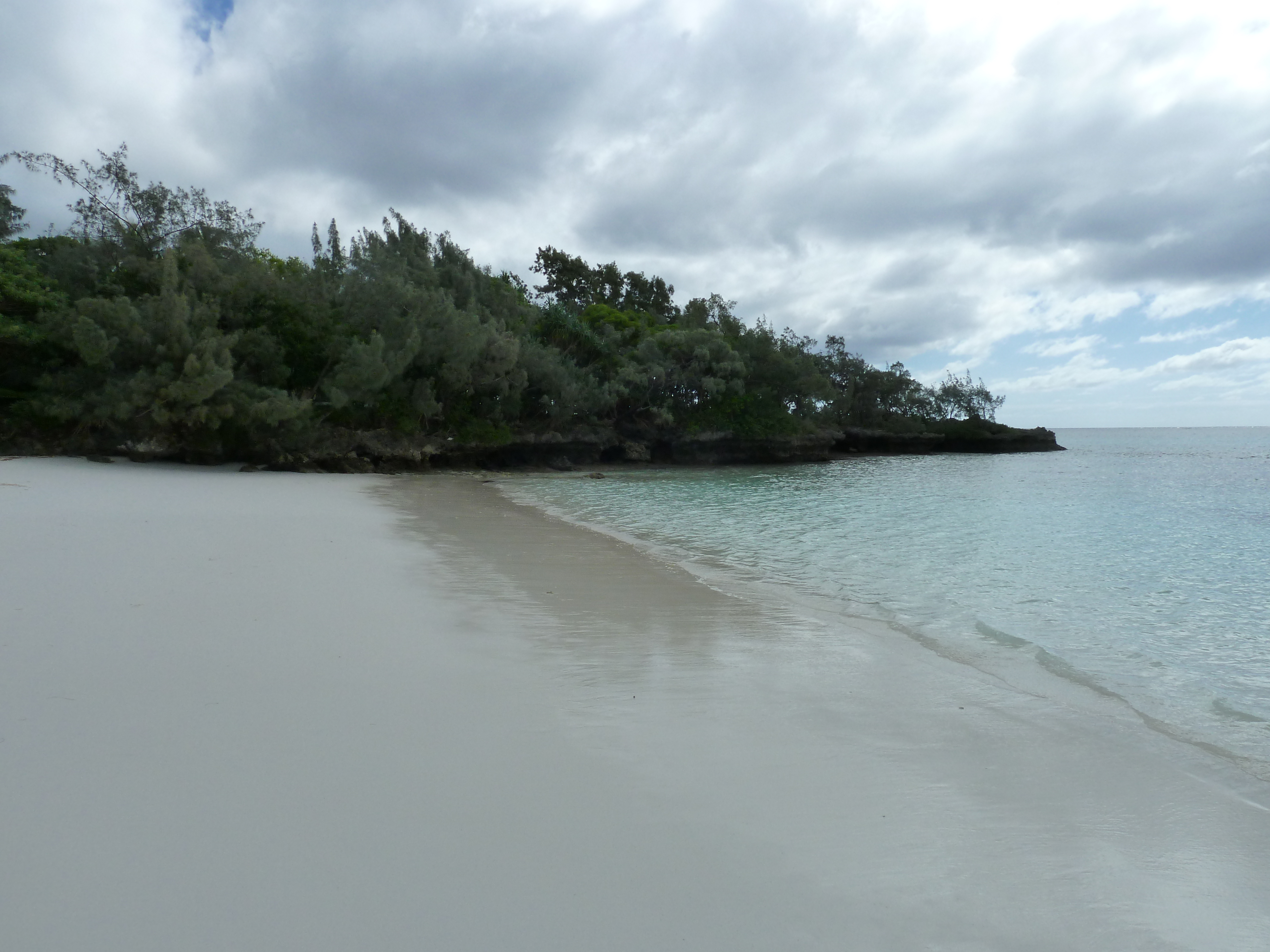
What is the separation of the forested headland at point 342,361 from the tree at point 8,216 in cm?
16

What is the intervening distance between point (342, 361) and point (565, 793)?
2513 centimetres

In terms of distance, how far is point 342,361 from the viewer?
2522cm

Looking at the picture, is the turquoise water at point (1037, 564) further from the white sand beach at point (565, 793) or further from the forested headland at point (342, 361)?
the forested headland at point (342, 361)

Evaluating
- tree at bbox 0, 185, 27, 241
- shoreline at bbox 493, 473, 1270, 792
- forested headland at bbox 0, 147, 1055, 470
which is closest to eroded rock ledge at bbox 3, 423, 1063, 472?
forested headland at bbox 0, 147, 1055, 470

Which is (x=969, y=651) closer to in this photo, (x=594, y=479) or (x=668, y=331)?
(x=594, y=479)

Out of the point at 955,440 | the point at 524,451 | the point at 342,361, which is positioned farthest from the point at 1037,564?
the point at 955,440

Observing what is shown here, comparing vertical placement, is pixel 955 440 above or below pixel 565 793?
above

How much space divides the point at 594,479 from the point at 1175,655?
22086 mm

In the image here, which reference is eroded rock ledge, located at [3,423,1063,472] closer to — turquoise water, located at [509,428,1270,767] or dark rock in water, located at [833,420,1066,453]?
dark rock in water, located at [833,420,1066,453]

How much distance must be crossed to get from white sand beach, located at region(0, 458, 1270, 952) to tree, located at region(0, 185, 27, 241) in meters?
24.7

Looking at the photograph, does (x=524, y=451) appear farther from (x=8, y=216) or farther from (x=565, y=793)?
(x=565, y=793)

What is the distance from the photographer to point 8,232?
2345 centimetres

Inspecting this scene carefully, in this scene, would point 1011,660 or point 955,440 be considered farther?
point 955,440

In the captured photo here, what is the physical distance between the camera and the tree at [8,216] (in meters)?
22.6
